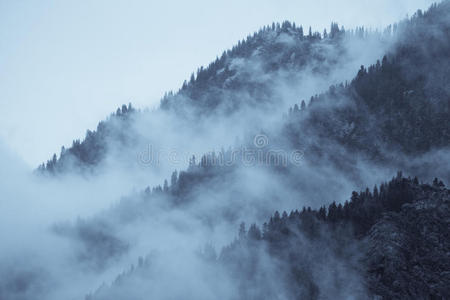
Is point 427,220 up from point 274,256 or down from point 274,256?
up

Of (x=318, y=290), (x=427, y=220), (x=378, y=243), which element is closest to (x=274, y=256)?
(x=318, y=290)

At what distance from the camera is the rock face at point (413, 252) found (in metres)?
163

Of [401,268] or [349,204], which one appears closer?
[401,268]

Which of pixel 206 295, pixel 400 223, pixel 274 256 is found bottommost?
pixel 206 295

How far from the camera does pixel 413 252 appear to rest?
562ft

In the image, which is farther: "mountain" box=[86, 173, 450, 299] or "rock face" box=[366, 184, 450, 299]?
"mountain" box=[86, 173, 450, 299]

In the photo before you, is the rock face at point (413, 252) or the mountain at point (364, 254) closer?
the rock face at point (413, 252)

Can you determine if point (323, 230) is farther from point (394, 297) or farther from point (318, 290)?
point (394, 297)

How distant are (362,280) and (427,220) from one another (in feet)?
100.0

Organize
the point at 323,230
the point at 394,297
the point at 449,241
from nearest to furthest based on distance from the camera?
the point at 394,297
the point at 449,241
the point at 323,230

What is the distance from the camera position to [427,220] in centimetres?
18038

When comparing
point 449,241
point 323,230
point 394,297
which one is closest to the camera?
point 394,297

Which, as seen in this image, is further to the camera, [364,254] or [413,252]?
[364,254]

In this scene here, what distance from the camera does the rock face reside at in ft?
534
